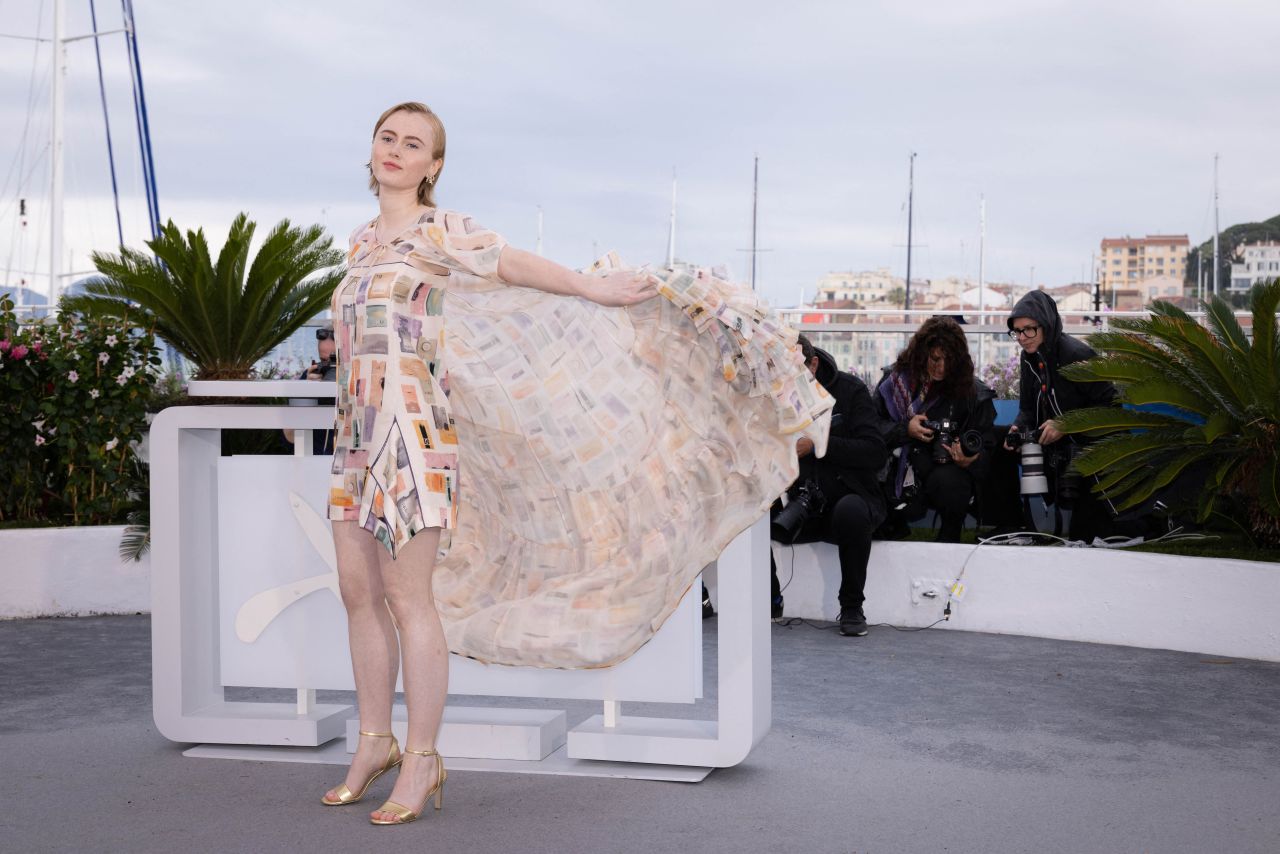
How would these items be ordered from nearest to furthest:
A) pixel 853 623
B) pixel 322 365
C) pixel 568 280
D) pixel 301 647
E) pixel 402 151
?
pixel 568 280, pixel 402 151, pixel 301 647, pixel 853 623, pixel 322 365

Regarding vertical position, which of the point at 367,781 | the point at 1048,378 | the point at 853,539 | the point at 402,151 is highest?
the point at 402,151

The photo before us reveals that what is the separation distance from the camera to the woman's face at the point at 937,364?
25.0ft

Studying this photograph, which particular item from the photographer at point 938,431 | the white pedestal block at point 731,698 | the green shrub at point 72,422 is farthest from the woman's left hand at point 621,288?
the green shrub at point 72,422

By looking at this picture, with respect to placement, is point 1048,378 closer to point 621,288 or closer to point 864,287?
point 621,288

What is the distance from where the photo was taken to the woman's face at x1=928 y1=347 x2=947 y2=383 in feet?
25.0

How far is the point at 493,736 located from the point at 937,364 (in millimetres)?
4095

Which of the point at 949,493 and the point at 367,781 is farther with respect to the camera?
the point at 949,493

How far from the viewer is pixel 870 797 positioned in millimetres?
3922

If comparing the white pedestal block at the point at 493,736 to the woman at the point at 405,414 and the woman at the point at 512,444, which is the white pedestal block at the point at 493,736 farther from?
the woman at the point at 405,414

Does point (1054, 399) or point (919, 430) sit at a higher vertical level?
point (1054, 399)

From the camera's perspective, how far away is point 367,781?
3.85m

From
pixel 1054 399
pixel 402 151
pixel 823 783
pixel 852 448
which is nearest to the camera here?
pixel 402 151

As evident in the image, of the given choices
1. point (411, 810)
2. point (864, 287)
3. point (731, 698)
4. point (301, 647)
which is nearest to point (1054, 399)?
A: point (731, 698)

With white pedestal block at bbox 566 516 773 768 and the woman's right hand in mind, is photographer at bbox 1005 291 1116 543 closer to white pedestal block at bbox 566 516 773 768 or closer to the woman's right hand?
the woman's right hand
